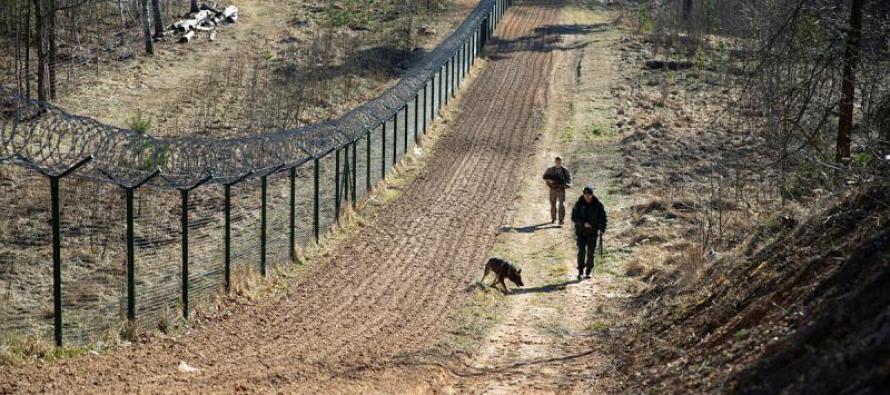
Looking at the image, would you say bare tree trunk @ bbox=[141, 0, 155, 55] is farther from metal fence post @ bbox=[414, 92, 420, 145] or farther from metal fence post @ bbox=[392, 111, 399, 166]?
metal fence post @ bbox=[392, 111, 399, 166]

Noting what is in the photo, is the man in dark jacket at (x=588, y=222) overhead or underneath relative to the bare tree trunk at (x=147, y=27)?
underneath

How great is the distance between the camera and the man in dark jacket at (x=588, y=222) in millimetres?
19766

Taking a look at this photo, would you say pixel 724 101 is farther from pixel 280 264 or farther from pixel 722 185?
pixel 280 264

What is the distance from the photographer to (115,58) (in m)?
43.4

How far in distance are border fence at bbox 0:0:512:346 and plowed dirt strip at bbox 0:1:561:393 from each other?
3.26 ft

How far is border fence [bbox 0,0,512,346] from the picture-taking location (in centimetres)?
1480

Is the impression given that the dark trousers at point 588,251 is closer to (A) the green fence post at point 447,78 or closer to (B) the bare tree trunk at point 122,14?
(A) the green fence post at point 447,78

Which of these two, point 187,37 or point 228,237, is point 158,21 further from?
point 228,237

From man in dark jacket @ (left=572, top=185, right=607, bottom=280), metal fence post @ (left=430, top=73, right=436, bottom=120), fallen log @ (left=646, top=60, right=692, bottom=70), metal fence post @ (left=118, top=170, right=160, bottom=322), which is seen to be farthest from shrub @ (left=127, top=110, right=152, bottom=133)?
fallen log @ (left=646, top=60, right=692, bottom=70)

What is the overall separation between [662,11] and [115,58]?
103ft

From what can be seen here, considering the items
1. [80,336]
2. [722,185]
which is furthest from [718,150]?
[80,336]

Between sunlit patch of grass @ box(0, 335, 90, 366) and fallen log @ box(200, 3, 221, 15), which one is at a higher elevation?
fallen log @ box(200, 3, 221, 15)

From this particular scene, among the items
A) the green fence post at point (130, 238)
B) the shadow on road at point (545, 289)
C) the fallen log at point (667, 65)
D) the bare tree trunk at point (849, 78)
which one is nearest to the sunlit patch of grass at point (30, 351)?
the green fence post at point (130, 238)

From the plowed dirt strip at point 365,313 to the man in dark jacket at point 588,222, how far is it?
2106 millimetres
